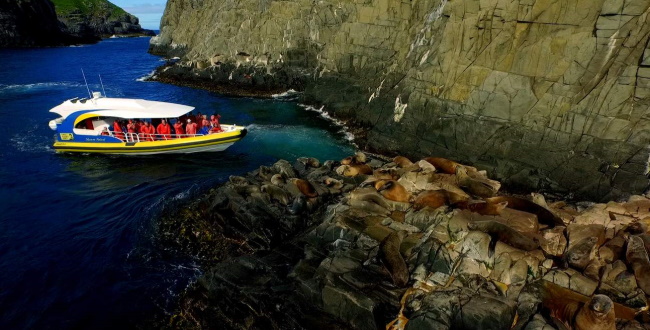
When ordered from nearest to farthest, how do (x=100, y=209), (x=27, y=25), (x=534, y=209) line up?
(x=534, y=209) → (x=100, y=209) → (x=27, y=25)

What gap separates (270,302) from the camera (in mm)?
12398

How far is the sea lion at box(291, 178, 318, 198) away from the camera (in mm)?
18094

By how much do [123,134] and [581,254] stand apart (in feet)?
85.0

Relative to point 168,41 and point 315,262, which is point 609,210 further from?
point 168,41

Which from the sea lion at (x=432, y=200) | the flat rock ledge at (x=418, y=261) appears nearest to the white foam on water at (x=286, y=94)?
the flat rock ledge at (x=418, y=261)

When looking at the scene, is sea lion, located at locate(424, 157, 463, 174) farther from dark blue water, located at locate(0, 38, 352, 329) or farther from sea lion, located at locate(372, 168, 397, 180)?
dark blue water, located at locate(0, 38, 352, 329)

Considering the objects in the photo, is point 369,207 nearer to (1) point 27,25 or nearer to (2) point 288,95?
(2) point 288,95

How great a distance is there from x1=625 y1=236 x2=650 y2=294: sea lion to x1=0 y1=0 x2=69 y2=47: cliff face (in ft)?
411

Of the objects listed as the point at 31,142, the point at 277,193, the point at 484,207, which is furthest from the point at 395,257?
the point at 31,142

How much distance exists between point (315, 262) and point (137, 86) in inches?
1879

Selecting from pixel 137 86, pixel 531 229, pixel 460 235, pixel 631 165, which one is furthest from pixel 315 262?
pixel 137 86

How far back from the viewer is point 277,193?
59.0 ft

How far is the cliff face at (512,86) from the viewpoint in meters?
18.5

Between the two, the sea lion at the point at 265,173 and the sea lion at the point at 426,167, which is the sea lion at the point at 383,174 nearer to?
the sea lion at the point at 426,167
